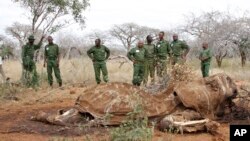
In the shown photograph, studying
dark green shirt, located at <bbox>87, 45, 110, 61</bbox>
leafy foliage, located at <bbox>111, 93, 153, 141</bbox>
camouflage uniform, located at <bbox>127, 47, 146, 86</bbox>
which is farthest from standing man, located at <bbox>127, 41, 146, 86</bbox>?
leafy foliage, located at <bbox>111, 93, 153, 141</bbox>

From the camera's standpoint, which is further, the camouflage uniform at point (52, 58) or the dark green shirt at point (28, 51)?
the camouflage uniform at point (52, 58)

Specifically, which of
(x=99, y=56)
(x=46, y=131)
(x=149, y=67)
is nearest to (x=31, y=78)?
(x=99, y=56)

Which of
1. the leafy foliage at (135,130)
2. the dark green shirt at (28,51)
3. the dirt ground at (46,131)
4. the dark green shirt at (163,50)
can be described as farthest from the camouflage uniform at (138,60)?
the leafy foliage at (135,130)

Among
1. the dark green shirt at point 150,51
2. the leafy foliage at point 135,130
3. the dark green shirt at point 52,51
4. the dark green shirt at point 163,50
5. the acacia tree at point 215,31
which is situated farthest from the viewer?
the acacia tree at point 215,31

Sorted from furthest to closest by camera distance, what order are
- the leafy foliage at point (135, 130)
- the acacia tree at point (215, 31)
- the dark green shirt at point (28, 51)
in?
the acacia tree at point (215, 31) < the dark green shirt at point (28, 51) < the leafy foliage at point (135, 130)

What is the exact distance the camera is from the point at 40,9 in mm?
Answer: 16672

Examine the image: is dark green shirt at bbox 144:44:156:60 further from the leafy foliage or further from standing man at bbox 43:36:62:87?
the leafy foliage

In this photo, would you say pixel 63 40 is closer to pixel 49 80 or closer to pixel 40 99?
pixel 49 80

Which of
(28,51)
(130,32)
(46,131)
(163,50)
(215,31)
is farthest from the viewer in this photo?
(130,32)

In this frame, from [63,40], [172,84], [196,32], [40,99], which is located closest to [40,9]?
[40,99]

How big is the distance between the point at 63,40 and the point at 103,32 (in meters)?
4.03

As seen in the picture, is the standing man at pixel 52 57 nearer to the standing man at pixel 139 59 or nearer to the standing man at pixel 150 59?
the standing man at pixel 139 59

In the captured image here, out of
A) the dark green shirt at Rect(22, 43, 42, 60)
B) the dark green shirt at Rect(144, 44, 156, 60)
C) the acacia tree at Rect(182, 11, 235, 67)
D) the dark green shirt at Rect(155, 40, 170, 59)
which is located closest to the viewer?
the dark green shirt at Rect(144, 44, 156, 60)

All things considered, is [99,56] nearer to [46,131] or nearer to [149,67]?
[149,67]
